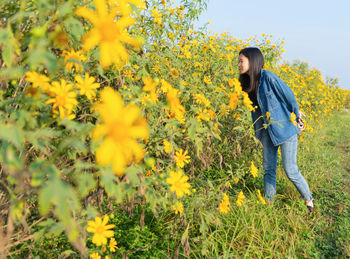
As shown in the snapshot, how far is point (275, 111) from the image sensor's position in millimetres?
2359

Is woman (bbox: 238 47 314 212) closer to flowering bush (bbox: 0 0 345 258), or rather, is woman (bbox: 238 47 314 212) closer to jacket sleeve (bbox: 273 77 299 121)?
jacket sleeve (bbox: 273 77 299 121)

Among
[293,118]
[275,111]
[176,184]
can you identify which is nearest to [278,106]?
[275,111]

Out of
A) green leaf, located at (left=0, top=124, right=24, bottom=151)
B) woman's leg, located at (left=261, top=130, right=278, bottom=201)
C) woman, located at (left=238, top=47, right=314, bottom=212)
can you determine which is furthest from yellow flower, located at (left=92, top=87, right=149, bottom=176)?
woman's leg, located at (left=261, top=130, right=278, bottom=201)

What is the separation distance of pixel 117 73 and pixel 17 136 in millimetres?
1033

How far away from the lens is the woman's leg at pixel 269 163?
2518mm

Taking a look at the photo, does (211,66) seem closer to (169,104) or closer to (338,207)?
(169,104)

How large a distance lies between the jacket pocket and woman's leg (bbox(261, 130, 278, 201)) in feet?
0.84

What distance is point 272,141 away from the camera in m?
2.37

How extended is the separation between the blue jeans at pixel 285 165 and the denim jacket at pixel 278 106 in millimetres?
87

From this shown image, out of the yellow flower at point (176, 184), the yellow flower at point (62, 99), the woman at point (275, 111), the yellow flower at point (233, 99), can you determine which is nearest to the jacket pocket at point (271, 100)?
the woman at point (275, 111)

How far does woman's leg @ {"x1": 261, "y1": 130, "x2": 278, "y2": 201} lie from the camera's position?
2518 mm

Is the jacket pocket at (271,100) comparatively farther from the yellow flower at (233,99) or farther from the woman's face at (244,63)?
the yellow flower at (233,99)

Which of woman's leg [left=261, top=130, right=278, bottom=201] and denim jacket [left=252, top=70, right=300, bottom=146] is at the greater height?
denim jacket [left=252, top=70, right=300, bottom=146]

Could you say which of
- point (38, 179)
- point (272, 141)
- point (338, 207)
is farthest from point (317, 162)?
point (38, 179)
